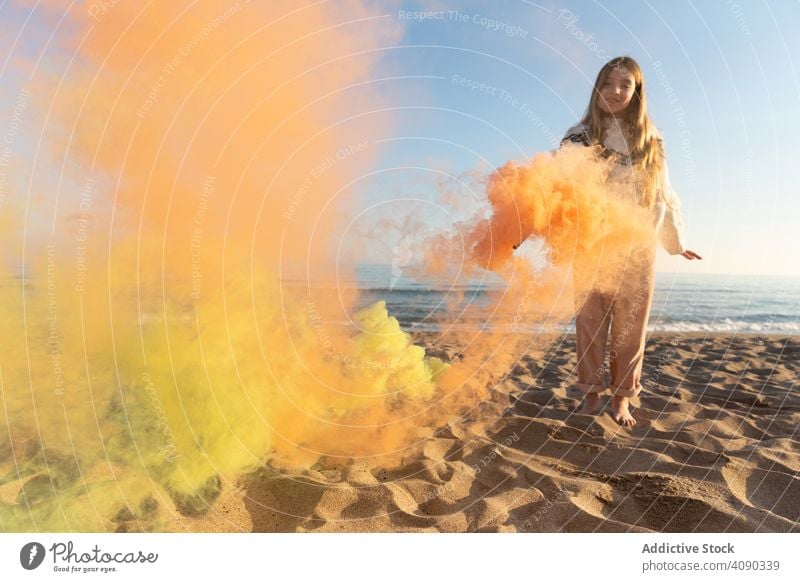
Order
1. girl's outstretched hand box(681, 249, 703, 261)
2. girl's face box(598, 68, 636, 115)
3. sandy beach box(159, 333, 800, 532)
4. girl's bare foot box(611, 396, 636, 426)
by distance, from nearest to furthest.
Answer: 1. sandy beach box(159, 333, 800, 532)
2. girl's face box(598, 68, 636, 115)
3. girl's outstretched hand box(681, 249, 703, 261)
4. girl's bare foot box(611, 396, 636, 426)

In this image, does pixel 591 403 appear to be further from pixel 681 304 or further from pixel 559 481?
pixel 681 304

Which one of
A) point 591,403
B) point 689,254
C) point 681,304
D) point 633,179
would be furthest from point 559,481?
point 681,304

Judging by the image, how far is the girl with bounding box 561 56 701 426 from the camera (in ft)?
14.9

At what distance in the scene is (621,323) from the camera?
16.2 feet

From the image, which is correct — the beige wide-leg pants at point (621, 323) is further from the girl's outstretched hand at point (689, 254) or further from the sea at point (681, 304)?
the sea at point (681, 304)

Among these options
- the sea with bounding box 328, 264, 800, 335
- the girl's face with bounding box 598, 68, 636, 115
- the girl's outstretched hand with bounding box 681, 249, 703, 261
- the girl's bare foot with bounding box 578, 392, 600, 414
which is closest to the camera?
the girl's face with bounding box 598, 68, 636, 115

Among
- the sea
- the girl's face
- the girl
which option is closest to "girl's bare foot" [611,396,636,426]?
the girl

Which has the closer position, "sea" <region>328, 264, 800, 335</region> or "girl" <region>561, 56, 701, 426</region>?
"girl" <region>561, 56, 701, 426</region>

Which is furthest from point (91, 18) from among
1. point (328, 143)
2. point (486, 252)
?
point (486, 252)

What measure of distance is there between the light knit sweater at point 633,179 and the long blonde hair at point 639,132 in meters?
0.04

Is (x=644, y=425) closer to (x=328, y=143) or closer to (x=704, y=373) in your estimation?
(x=704, y=373)

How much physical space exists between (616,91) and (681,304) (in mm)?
18188

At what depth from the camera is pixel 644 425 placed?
5285 mm

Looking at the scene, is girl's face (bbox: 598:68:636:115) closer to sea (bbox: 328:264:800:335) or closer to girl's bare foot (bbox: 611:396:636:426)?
girl's bare foot (bbox: 611:396:636:426)
